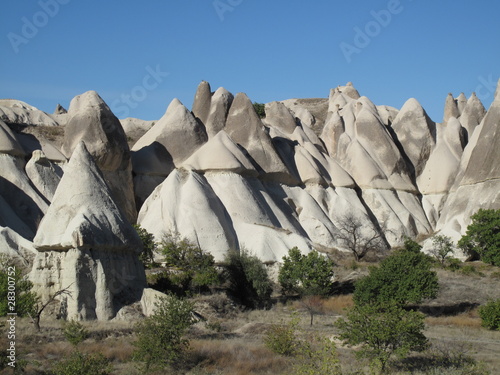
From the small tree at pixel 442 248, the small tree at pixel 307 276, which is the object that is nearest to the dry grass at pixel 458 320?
the small tree at pixel 307 276

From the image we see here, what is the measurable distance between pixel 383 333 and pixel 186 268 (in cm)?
1239

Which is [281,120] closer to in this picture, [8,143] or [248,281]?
[8,143]

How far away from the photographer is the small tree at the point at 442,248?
3083 cm

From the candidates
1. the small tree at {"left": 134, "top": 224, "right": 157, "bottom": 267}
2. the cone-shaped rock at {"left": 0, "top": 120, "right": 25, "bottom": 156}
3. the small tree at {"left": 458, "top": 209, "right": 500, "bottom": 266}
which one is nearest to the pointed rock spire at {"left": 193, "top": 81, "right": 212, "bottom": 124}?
the cone-shaped rock at {"left": 0, "top": 120, "right": 25, "bottom": 156}

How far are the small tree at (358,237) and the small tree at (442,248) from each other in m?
2.77

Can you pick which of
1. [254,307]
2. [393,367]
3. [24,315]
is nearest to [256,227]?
[254,307]

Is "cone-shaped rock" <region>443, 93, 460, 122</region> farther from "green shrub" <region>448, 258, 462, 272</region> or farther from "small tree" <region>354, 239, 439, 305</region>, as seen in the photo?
"small tree" <region>354, 239, 439, 305</region>

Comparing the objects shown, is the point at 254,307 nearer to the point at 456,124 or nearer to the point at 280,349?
the point at 280,349

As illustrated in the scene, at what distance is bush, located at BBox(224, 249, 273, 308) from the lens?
936 inches

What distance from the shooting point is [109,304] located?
17297 mm

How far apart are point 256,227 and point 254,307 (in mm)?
7086

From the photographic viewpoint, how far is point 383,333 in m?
13.0

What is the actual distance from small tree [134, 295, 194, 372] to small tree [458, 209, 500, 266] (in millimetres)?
19193

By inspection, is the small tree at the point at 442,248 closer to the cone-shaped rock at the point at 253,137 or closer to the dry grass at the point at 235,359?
the cone-shaped rock at the point at 253,137
